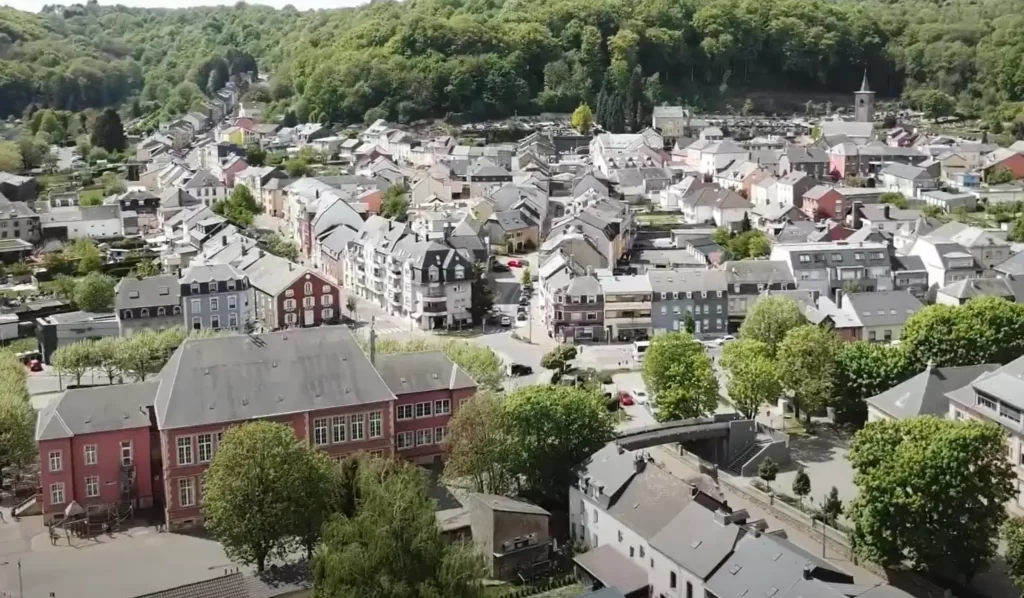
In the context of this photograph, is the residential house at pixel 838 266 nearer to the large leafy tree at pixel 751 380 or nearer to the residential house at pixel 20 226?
the large leafy tree at pixel 751 380

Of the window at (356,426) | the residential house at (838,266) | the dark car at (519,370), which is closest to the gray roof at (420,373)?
the window at (356,426)

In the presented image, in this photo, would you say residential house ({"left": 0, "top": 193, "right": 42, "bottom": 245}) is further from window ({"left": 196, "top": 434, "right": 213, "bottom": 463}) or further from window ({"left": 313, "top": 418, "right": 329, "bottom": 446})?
window ({"left": 313, "top": 418, "right": 329, "bottom": 446})

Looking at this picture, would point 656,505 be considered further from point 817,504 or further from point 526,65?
point 526,65

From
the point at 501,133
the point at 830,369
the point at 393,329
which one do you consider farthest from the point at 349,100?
the point at 830,369

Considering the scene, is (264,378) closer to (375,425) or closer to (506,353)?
(375,425)

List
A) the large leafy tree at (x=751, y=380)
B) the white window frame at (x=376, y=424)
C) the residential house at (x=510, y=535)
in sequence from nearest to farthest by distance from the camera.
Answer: the residential house at (x=510, y=535) → the white window frame at (x=376, y=424) → the large leafy tree at (x=751, y=380)

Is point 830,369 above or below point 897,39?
below
